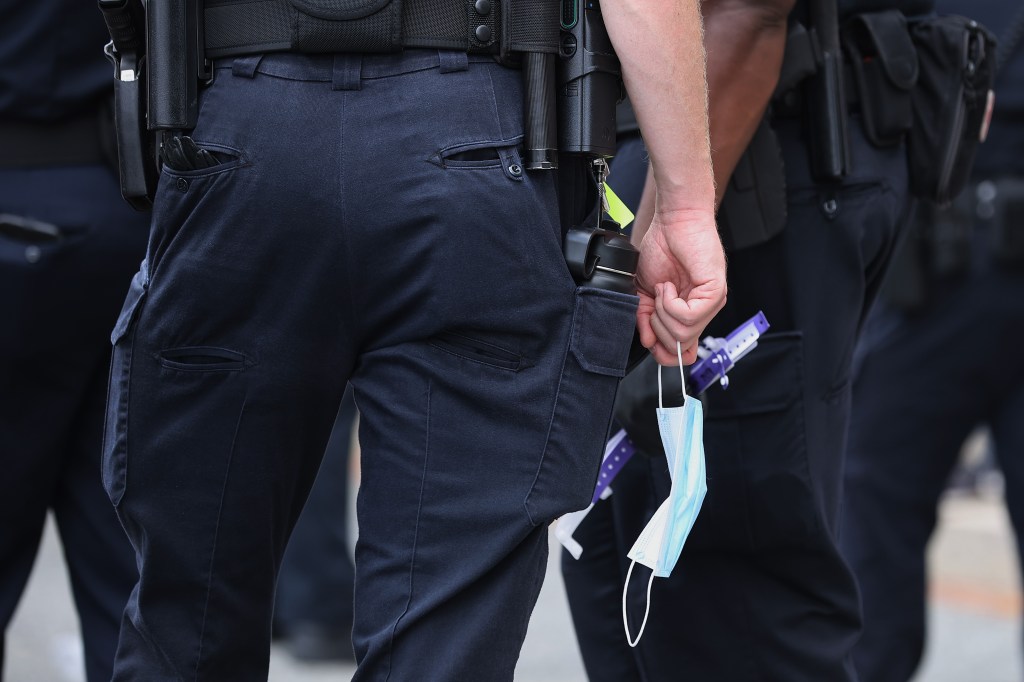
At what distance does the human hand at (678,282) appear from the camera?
5.15 ft

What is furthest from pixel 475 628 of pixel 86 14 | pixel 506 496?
pixel 86 14

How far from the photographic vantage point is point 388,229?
4.66 ft

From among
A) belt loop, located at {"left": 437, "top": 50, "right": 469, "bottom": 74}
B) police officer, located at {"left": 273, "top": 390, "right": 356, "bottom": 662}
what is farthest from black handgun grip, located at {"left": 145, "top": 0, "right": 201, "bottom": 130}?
police officer, located at {"left": 273, "top": 390, "right": 356, "bottom": 662}

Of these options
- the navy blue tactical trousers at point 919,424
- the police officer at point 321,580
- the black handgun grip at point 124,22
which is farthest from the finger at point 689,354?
the police officer at point 321,580

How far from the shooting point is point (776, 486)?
6.59 feet

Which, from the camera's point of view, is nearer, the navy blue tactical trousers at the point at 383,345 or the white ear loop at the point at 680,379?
the navy blue tactical trousers at the point at 383,345

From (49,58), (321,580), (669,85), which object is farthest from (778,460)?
(321,580)

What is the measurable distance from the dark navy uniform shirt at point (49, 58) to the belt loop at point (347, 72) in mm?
888

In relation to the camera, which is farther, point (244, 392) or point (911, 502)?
point (911, 502)

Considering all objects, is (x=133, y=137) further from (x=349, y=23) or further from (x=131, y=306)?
(x=349, y=23)

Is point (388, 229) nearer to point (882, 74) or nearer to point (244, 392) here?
point (244, 392)

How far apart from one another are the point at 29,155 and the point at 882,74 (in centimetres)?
135

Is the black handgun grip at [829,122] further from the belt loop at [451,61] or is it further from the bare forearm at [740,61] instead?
the belt loop at [451,61]

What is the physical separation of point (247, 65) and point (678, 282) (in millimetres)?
571
